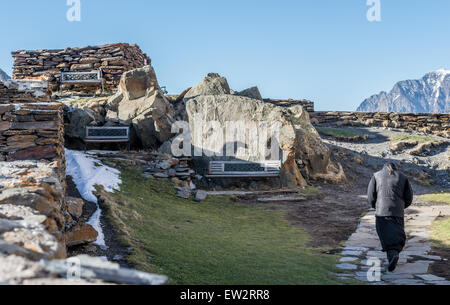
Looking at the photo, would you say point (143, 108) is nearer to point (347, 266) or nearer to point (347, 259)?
point (347, 259)

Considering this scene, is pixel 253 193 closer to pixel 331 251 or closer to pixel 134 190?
pixel 134 190

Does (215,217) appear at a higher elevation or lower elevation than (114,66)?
lower

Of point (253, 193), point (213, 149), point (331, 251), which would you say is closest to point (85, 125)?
point (213, 149)

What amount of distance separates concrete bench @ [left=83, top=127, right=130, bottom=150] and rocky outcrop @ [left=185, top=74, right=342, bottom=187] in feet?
8.69

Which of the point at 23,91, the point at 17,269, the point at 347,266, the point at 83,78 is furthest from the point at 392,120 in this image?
the point at 17,269

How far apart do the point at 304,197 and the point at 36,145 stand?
28.0ft

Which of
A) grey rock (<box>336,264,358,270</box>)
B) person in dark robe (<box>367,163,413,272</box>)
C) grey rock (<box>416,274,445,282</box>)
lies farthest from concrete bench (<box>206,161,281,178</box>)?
grey rock (<box>416,274,445,282</box>)

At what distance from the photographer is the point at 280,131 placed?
1417cm

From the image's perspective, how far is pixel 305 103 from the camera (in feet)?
86.4

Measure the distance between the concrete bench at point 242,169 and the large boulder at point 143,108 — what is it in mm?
2806

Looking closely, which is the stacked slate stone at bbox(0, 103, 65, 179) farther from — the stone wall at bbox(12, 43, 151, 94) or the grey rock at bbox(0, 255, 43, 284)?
the stone wall at bbox(12, 43, 151, 94)

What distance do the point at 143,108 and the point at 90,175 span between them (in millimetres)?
6469

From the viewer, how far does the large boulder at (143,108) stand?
15281 millimetres

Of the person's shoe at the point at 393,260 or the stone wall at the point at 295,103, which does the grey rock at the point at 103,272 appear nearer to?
the person's shoe at the point at 393,260
